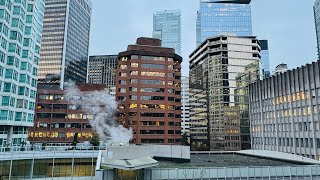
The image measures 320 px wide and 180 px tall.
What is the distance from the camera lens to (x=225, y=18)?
605 ft

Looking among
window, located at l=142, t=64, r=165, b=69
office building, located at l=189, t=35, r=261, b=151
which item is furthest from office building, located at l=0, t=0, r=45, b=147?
office building, located at l=189, t=35, r=261, b=151

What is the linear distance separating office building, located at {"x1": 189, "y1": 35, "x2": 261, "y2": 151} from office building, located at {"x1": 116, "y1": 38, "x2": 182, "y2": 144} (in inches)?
1163

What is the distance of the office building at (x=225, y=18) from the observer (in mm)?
182500

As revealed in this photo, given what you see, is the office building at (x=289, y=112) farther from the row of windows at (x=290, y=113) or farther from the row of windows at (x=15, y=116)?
the row of windows at (x=15, y=116)

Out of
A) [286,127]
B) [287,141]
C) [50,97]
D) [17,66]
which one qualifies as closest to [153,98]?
[50,97]

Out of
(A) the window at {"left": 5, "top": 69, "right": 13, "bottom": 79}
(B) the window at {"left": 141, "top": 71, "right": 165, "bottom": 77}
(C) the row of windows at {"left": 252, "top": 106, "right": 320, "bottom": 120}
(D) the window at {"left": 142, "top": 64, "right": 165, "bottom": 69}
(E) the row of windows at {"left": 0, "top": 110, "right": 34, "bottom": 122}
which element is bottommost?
(E) the row of windows at {"left": 0, "top": 110, "right": 34, "bottom": 122}

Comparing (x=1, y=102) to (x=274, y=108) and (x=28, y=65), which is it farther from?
(x=274, y=108)

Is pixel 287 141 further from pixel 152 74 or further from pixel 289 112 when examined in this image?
pixel 152 74

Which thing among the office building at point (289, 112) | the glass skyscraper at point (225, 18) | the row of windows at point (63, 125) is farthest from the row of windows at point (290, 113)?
the glass skyscraper at point (225, 18)

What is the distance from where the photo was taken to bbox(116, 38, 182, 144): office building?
359ft

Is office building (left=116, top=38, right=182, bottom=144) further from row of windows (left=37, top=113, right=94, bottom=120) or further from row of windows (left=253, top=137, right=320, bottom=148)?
row of windows (left=253, top=137, right=320, bottom=148)

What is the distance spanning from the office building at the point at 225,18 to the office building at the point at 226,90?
38.1 m

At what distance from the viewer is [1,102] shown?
202 ft

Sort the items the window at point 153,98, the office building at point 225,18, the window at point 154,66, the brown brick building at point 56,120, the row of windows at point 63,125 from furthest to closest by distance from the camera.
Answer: the office building at point 225,18, the window at point 154,66, the window at point 153,98, the row of windows at point 63,125, the brown brick building at point 56,120
